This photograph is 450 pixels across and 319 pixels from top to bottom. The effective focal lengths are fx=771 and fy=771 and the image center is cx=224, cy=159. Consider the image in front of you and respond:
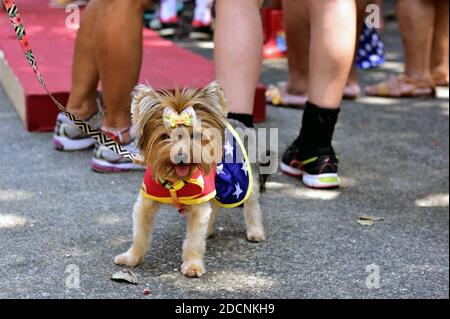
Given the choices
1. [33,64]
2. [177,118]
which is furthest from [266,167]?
[33,64]

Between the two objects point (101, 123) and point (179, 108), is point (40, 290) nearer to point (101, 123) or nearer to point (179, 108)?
point (179, 108)

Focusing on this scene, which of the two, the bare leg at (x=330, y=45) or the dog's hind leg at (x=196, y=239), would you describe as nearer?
the dog's hind leg at (x=196, y=239)

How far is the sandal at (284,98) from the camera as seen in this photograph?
498 cm

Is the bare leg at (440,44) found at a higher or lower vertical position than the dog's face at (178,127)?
lower

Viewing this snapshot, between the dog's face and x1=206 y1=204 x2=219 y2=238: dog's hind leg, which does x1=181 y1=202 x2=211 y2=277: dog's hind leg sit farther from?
x1=206 y1=204 x2=219 y2=238: dog's hind leg

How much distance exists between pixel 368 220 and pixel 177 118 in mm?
1231

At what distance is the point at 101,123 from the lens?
13.4 ft

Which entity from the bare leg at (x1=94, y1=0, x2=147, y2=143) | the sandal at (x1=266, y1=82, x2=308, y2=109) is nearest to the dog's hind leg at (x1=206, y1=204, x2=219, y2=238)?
the bare leg at (x1=94, y1=0, x2=147, y2=143)

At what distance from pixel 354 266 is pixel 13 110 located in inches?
108

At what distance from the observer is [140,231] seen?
274cm

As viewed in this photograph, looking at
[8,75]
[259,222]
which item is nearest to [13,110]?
[8,75]

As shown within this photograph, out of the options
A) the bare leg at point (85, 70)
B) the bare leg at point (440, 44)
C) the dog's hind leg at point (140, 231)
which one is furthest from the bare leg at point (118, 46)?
the bare leg at point (440, 44)

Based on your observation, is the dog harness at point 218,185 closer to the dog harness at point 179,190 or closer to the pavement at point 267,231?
the dog harness at point 179,190

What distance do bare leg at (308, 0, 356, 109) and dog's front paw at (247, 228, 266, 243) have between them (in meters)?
0.82
